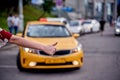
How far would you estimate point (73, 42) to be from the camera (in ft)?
36.7

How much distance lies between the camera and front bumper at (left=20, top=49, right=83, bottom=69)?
33.8 ft

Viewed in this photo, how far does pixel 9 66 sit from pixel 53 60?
2.36 metres

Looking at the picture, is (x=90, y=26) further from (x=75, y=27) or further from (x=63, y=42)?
(x=63, y=42)

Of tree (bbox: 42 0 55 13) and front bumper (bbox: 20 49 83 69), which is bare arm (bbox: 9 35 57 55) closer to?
front bumper (bbox: 20 49 83 69)

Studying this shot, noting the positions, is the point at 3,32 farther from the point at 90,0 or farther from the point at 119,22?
the point at 90,0

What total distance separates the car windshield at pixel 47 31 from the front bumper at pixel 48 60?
1497 millimetres

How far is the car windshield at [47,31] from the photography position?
39.5 ft

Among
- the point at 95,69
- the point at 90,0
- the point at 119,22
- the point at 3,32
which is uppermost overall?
the point at 3,32

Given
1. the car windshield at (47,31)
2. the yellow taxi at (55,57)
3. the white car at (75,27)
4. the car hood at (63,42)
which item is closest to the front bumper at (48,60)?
the yellow taxi at (55,57)

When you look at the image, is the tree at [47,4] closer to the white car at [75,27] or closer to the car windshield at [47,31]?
the white car at [75,27]

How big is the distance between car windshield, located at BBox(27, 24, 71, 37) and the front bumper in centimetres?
150

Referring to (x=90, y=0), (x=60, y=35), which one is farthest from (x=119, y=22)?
(x=90, y=0)

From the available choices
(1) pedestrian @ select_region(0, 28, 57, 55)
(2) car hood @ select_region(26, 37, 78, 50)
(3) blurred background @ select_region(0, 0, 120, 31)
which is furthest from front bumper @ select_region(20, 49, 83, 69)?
(3) blurred background @ select_region(0, 0, 120, 31)

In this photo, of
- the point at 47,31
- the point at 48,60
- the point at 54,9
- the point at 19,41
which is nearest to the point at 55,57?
the point at 48,60
